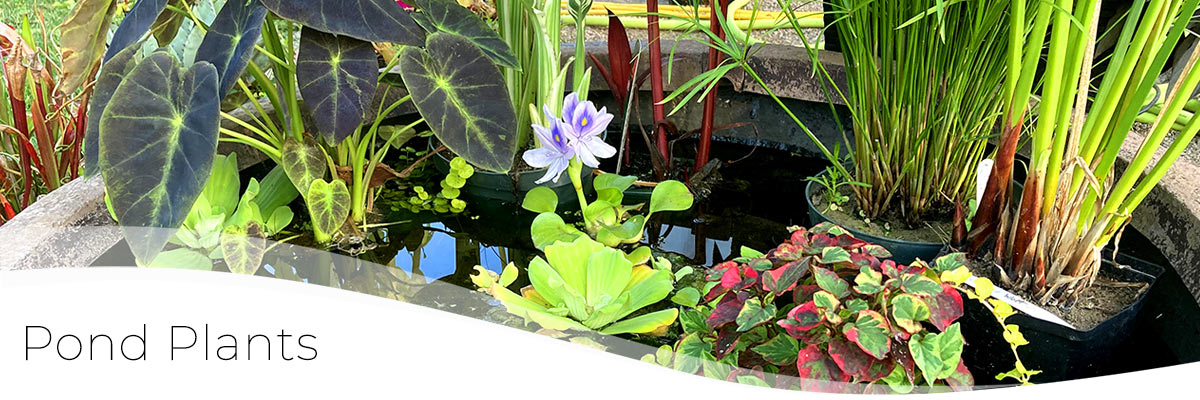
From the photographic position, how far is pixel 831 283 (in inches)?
31.4

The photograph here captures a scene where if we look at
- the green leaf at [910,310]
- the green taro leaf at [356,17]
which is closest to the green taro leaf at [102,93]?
the green taro leaf at [356,17]

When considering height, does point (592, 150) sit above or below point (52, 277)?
above

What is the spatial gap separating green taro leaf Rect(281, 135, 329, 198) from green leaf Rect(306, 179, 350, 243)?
0.05 feet

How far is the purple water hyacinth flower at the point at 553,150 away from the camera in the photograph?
1116 millimetres

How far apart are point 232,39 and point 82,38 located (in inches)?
10.4

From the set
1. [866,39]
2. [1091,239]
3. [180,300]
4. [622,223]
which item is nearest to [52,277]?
[180,300]

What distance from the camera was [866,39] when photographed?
3.59 feet

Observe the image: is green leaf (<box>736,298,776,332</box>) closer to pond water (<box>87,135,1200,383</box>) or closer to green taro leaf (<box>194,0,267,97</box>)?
pond water (<box>87,135,1200,383</box>)

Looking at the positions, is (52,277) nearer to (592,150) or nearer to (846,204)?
(592,150)

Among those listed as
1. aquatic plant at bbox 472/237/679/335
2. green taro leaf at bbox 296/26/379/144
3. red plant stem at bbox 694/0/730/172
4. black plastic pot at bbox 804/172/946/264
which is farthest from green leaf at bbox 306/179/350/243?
black plastic pot at bbox 804/172/946/264

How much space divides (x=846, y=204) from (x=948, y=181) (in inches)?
6.1

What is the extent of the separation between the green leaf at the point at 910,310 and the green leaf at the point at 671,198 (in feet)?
1.81

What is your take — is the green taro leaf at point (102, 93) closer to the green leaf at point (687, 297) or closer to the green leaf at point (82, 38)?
the green leaf at point (82, 38)

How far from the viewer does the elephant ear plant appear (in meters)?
0.92
